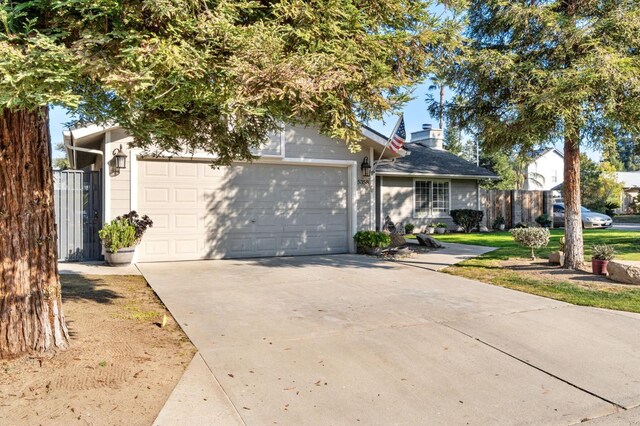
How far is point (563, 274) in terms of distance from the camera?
8414mm

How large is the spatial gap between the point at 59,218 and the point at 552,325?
9710 millimetres

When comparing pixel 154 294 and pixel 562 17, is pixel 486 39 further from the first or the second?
pixel 154 294

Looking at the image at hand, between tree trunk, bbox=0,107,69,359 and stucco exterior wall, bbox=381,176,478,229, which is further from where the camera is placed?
stucco exterior wall, bbox=381,176,478,229

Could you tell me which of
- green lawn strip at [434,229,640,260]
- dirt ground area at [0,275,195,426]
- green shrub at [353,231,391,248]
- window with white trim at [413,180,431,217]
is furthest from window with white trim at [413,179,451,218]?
dirt ground area at [0,275,195,426]

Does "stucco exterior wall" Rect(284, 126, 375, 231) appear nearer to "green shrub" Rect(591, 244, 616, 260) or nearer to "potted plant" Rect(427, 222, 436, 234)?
"green shrub" Rect(591, 244, 616, 260)

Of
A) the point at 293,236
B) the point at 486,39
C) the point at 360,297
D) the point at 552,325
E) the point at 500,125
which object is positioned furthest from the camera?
the point at 293,236

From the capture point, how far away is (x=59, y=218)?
381 inches

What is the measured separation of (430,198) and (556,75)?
1075cm

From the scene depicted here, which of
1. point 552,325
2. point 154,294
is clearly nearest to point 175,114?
point 154,294

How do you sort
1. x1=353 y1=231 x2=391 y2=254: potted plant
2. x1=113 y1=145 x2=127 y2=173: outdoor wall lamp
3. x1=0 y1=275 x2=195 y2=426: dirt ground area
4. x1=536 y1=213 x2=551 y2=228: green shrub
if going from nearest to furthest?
x1=0 y1=275 x2=195 y2=426: dirt ground area < x1=113 y1=145 x2=127 y2=173: outdoor wall lamp < x1=353 y1=231 x2=391 y2=254: potted plant < x1=536 y1=213 x2=551 y2=228: green shrub

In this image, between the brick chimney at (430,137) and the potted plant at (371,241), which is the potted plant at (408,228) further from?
the brick chimney at (430,137)

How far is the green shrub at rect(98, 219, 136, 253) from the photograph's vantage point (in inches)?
356

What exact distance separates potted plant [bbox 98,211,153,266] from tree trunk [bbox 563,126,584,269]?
897cm

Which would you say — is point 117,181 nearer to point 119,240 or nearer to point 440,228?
point 119,240
